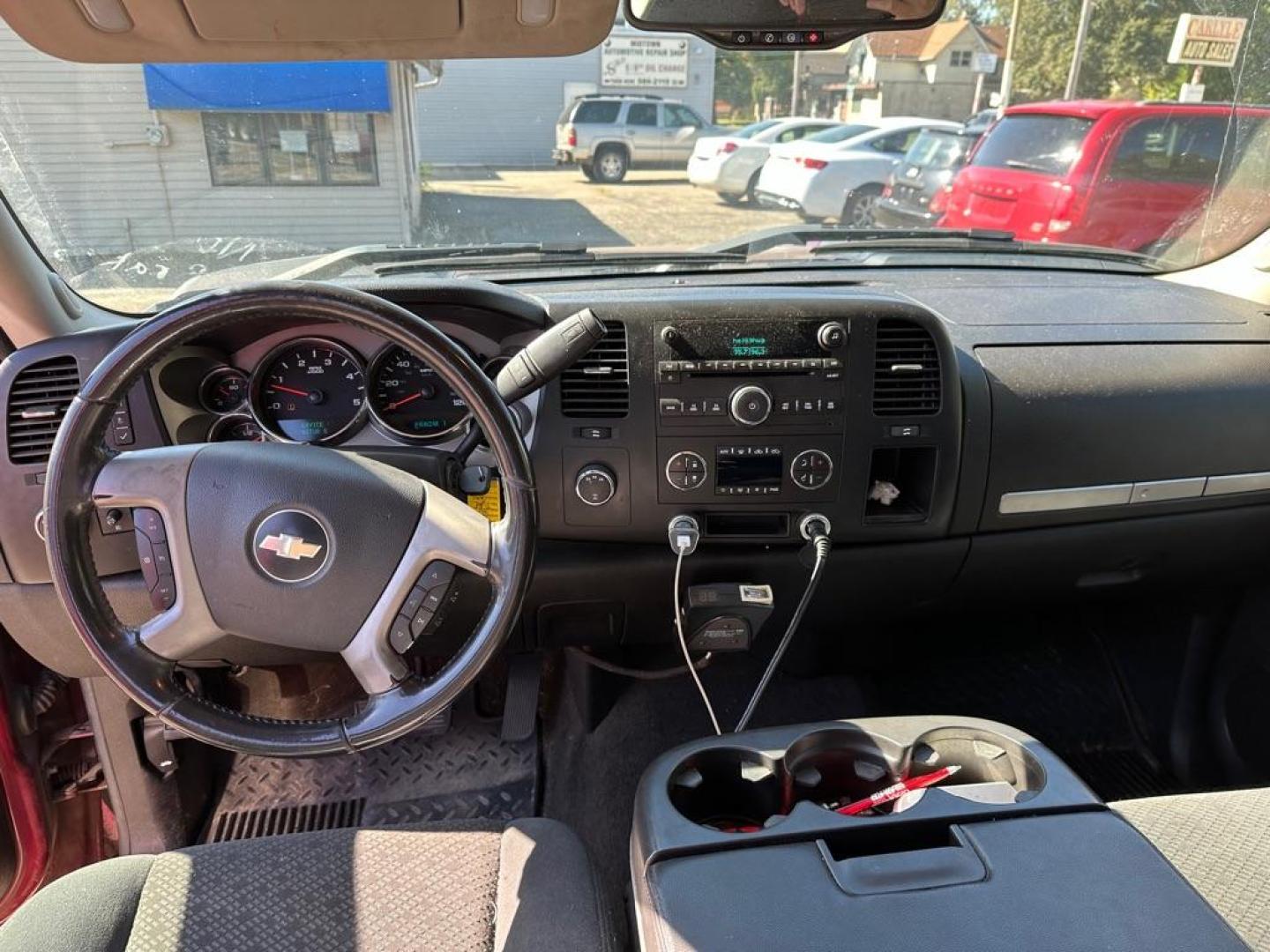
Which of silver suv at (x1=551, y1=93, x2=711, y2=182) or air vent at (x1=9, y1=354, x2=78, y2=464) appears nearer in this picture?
air vent at (x1=9, y1=354, x2=78, y2=464)

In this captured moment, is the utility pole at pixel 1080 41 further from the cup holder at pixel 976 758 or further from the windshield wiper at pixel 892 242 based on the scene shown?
the cup holder at pixel 976 758

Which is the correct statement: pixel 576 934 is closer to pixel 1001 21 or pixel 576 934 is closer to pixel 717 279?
pixel 717 279

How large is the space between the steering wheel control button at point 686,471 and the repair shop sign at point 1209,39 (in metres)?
1.65

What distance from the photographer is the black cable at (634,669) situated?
251 centimetres

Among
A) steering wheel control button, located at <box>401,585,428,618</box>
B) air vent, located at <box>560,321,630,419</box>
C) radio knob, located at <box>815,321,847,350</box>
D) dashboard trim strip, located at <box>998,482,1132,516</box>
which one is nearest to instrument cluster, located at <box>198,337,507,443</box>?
air vent, located at <box>560,321,630,419</box>

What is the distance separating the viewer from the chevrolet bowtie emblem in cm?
149

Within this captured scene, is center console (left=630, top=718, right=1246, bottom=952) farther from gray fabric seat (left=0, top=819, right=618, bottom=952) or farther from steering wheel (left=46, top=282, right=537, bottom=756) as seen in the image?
steering wheel (left=46, top=282, right=537, bottom=756)

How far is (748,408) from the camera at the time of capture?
1.96 m

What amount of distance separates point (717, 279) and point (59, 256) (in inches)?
55.8

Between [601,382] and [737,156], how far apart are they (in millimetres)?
1262

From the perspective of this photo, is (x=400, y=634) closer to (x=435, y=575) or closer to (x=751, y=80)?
(x=435, y=575)

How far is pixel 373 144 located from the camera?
2035 mm

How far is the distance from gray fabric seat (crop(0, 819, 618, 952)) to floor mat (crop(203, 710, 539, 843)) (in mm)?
849

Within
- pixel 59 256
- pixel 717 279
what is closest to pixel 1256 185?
pixel 717 279
